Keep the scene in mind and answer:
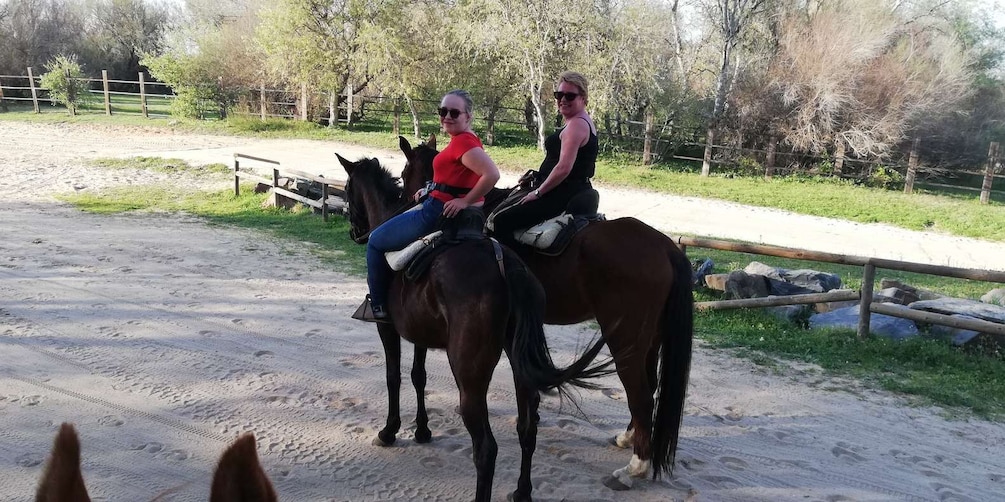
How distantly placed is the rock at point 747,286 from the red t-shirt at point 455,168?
4658 mm

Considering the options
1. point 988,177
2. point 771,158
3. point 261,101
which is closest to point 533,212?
point 771,158

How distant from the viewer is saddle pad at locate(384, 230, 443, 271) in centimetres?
380

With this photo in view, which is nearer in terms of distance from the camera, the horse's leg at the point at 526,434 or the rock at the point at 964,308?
the horse's leg at the point at 526,434

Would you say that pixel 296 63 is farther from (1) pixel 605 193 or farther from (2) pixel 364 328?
(2) pixel 364 328

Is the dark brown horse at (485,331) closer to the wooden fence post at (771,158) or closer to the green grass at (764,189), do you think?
the green grass at (764,189)

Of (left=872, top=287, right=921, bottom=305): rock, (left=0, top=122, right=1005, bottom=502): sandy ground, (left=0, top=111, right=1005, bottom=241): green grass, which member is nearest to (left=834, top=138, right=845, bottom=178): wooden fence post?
(left=0, top=111, right=1005, bottom=241): green grass

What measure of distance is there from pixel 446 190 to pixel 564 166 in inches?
35.1

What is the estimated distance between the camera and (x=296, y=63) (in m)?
26.0

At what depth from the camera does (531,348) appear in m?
3.45

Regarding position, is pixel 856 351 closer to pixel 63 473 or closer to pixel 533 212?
pixel 533 212

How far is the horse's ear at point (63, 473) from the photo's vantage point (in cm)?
97

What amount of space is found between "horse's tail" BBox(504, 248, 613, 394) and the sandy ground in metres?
0.82

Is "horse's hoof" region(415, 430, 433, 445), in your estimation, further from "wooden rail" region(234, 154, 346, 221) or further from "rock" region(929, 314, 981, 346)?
"wooden rail" region(234, 154, 346, 221)

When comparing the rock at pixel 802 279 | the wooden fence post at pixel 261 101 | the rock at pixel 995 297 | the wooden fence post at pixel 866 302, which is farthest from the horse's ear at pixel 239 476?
the wooden fence post at pixel 261 101
